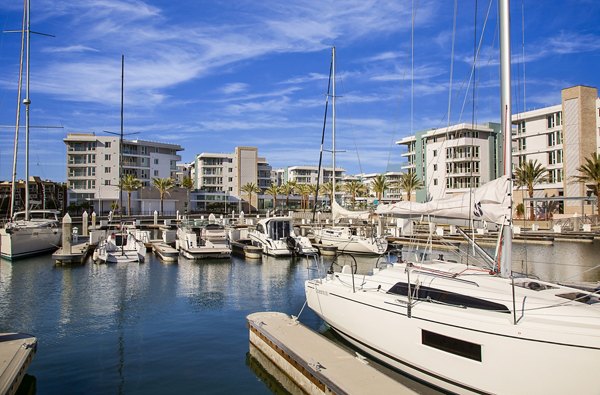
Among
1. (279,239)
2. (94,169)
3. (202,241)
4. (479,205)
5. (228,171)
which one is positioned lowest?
(202,241)

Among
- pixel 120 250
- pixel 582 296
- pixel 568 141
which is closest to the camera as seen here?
pixel 582 296

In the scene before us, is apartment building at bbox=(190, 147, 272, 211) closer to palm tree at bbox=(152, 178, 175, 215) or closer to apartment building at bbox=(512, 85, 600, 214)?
palm tree at bbox=(152, 178, 175, 215)

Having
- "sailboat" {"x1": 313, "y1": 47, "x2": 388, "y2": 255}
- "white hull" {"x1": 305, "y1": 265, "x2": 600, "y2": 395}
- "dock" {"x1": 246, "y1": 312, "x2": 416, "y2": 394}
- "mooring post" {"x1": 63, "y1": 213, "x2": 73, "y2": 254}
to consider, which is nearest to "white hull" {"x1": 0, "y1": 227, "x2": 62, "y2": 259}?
"mooring post" {"x1": 63, "y1": 213, "x2": 73, "y2": 254}

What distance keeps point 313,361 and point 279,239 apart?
2911cm

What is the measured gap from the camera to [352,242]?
39.8 metres

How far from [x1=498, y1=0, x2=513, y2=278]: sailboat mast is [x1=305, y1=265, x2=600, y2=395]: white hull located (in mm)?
758

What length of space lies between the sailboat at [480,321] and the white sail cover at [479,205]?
0.04 m

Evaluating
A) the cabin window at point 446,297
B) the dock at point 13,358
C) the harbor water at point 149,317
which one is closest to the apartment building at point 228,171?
the harbor water at point 149,317

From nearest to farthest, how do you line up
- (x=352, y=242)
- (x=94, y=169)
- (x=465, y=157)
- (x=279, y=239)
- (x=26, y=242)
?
(x=26, y=242) → (x=352, y=242) → (x=279, y=239) → (x=465, y=157) → (x=94, y=169)

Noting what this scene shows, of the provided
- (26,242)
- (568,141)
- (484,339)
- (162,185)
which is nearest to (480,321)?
(484,339)

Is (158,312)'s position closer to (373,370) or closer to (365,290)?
(365,290)

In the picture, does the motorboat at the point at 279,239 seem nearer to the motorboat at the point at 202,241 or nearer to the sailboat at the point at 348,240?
the sailboat at the point at 348,240

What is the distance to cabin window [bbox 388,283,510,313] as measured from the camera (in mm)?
10445

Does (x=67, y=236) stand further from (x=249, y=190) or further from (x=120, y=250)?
(x=249, y=190)
